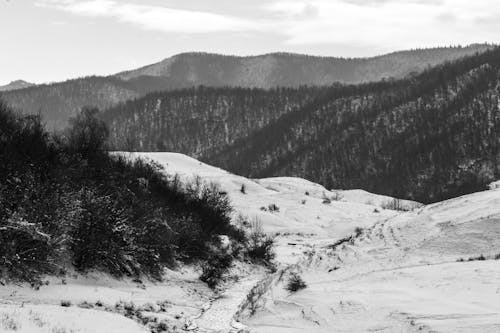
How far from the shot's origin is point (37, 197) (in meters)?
18.5

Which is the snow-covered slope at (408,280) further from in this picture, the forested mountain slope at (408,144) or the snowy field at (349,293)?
the forested mountain slope at (408,144)

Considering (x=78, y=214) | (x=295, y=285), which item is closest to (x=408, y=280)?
(x=295, y=285)

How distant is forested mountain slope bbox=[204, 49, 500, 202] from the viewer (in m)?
147

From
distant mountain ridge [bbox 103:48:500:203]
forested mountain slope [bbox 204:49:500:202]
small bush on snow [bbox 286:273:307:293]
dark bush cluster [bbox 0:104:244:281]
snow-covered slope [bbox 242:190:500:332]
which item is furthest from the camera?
forested mountain slope [bbox 204:49:500:202]

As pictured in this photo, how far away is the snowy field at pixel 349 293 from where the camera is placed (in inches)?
515

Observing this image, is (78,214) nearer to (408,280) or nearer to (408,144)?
(408,280)

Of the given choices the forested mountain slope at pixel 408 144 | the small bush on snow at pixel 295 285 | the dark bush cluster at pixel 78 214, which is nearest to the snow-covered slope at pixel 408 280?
the small bush on snow at pixel 295 285

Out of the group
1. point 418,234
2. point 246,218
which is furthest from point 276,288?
point 246,218

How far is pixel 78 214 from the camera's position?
753 inches

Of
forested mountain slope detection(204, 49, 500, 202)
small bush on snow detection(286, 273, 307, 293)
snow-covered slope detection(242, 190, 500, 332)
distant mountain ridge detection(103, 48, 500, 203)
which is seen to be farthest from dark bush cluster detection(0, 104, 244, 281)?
forested mountain slope detection(204, 49, 500, 202)

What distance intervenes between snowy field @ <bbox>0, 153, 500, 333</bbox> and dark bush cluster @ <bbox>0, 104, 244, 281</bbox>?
0.86 m

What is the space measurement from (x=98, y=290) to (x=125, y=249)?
3382 millimetres

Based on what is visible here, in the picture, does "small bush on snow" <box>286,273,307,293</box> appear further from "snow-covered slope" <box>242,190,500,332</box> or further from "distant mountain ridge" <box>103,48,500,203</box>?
"distant mountain ridge" <box>103,48,500,203</box>

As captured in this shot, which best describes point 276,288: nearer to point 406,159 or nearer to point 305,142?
point 406,159
